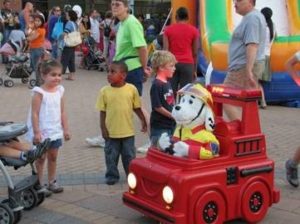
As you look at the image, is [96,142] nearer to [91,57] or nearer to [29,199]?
[29,199]

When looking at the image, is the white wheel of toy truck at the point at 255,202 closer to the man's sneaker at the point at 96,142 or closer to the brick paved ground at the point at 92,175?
the brick paved ground at the point at 92,175

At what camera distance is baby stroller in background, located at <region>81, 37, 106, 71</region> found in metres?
17.0

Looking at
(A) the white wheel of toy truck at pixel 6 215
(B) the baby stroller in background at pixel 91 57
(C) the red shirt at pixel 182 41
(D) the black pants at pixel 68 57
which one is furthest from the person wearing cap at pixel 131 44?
(B) the baby stroller in background at pixel 91 57

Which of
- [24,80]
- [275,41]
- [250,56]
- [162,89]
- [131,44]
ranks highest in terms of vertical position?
[131,44]

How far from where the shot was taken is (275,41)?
1043 centimetres

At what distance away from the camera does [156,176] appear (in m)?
4.29

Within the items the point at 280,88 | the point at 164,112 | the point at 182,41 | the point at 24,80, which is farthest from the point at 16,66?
the point at 164,112

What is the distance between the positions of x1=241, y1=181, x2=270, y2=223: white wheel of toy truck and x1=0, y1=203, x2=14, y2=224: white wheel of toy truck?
5.64ft

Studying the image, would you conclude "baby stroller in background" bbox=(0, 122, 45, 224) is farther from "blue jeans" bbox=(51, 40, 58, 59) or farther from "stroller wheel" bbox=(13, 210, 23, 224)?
"blue jeans" bbox=(51, 40, 58, 59)

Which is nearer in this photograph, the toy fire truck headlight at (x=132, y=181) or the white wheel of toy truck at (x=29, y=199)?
the toy fire truck headlight at (x=132, y=181)

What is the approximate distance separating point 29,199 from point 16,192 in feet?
1.37

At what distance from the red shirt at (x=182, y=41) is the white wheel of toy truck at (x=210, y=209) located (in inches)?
169

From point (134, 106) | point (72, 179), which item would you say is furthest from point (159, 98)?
Answer: point (72, 179)

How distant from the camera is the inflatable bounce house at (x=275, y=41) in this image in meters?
10.4
